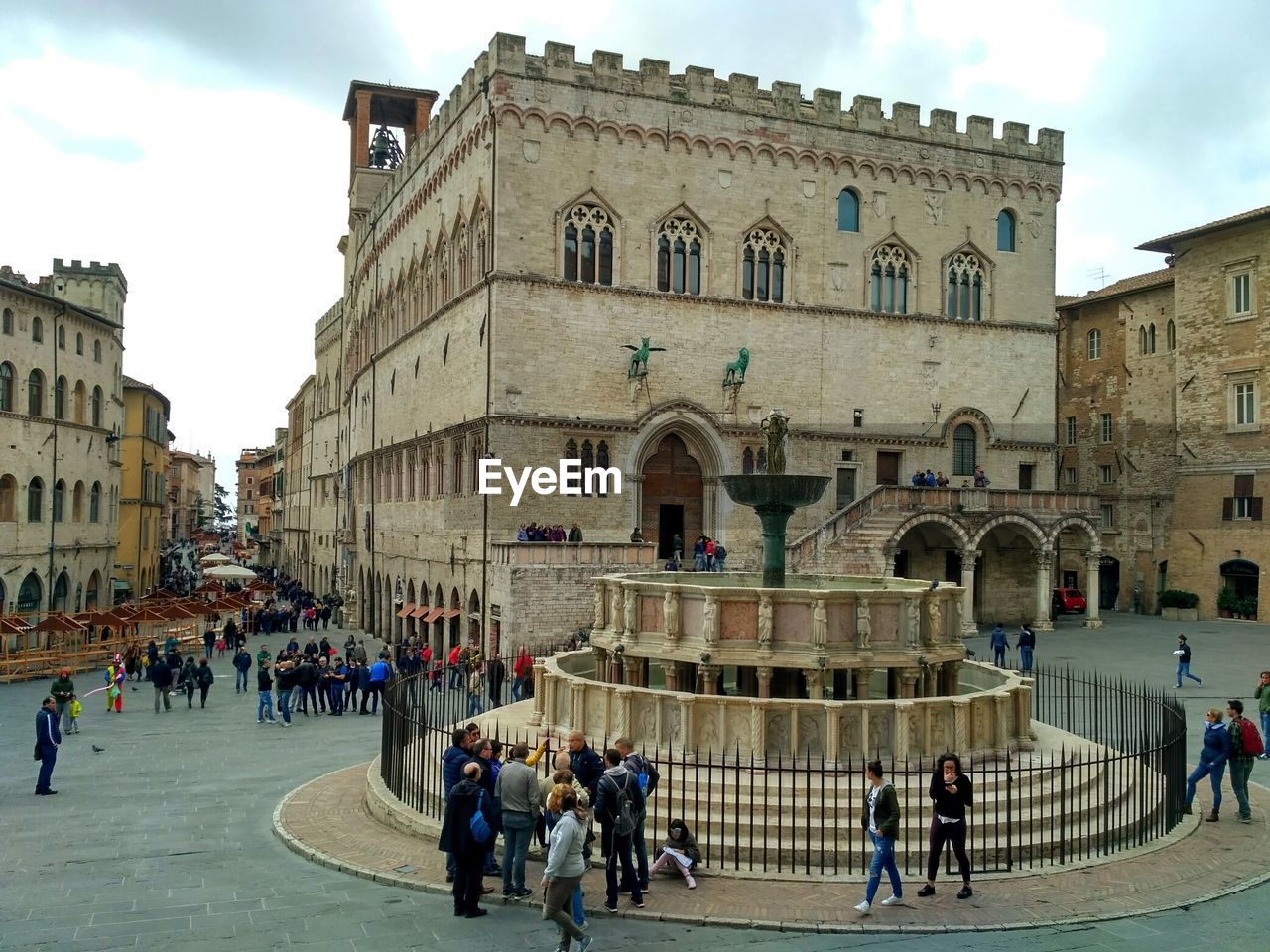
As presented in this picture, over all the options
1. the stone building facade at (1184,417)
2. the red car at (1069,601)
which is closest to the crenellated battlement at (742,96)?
the stone building facade at (1184,417)

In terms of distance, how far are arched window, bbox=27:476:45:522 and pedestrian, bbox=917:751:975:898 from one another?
38.6 metres

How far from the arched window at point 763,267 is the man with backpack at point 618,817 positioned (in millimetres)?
27302

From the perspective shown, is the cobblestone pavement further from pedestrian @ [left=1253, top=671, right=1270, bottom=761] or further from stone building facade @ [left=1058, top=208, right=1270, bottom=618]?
stone building facade @ [left=1058, top=208, right=1270, bottom=618]

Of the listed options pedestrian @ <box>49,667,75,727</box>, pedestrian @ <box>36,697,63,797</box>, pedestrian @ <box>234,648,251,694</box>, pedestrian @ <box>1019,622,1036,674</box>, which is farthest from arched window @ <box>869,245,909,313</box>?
pedestrian @ <box>36,697,63,797</box>

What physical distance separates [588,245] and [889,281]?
11.1 metres

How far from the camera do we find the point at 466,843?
10.1 meters

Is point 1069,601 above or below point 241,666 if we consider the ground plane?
above

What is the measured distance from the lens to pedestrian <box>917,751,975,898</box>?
10570mm

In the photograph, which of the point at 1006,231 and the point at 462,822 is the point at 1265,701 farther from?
the point at 1006,231

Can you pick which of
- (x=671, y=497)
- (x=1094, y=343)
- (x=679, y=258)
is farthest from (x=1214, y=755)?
(x=1094, y=343)

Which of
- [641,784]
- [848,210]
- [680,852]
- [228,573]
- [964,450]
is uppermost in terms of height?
[848,210]

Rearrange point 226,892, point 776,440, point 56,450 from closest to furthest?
point 226,892 → point 776,440 → point 56,450

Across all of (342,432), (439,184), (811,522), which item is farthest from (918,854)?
(342,432)

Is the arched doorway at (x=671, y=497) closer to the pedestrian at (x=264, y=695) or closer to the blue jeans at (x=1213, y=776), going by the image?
the pedestrian at (x=264, y=695)
